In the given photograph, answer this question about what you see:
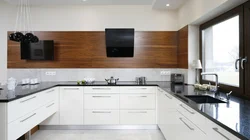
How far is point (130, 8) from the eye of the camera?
4387 millimetres

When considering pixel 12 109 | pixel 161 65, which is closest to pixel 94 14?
pixel 161 65

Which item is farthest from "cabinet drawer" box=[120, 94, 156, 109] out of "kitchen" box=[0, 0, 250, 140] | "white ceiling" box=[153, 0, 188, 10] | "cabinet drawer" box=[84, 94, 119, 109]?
"white ceiling" box=[153, 0, 188, 10]

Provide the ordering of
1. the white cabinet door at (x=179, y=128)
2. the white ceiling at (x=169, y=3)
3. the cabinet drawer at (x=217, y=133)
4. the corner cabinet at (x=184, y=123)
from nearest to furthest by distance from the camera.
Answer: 1. the cabinet drawer at (x=217, y=133)
2. the corner cabinet at (x=184, y=123)
3. the white cabinet door at (x=179, y=128)
4. the white ceiling at (x=169, y=3)

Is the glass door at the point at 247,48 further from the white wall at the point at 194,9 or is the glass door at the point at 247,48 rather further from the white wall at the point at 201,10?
the white wall at the point at 194,9

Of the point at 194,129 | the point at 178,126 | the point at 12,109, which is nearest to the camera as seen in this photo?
the point at 194,129

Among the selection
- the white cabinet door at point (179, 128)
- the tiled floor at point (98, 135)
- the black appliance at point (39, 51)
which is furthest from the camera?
the black appliance at point (39, 51)

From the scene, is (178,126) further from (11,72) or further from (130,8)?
(11,72)

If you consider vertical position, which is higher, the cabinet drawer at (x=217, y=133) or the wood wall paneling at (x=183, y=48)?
the wood wall paneling at (x=183, y=48)

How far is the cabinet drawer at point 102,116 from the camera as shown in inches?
150

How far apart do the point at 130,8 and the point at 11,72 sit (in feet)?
9.88

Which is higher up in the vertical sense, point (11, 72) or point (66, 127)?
point (11, 72)

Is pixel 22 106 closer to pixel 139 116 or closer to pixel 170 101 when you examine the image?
pixel 170 101

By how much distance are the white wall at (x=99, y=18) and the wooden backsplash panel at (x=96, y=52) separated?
0.14 m

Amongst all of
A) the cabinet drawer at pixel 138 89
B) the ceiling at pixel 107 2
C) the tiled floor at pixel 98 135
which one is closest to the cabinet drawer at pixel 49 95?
the tiled floor at pixel 98 135
